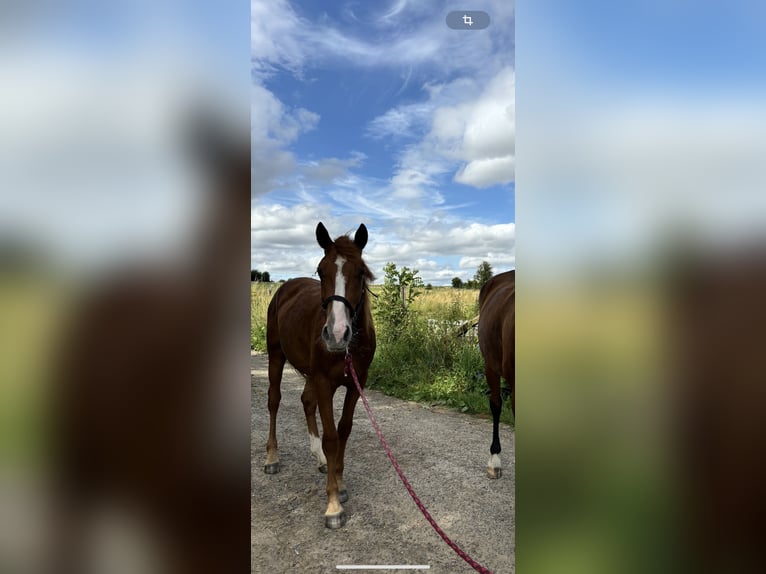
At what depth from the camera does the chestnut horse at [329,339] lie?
235cm

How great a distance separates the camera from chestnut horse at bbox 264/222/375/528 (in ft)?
7.72

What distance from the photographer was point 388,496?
3.11 metres

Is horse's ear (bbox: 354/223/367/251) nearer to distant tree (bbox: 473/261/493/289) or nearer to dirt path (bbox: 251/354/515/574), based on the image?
distant tree (bbox: 473/261/493/289)

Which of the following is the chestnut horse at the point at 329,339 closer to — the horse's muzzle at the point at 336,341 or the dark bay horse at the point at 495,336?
the horse's muzzle at the point at 336,341

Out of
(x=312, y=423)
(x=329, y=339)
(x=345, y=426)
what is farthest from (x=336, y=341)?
(x=312, y=423)

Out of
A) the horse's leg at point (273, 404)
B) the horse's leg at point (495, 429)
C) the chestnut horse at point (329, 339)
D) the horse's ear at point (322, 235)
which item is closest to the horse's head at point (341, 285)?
the chestnut horse at point (329, 339)

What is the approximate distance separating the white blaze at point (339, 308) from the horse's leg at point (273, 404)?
1.89 metres

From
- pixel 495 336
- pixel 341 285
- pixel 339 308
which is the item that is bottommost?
pixel 495 336

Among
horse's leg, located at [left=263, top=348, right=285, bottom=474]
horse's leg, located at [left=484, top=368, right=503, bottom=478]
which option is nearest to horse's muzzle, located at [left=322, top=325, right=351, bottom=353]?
horse's leg, located at [left=263, top=348, right=285, bottom=474]
